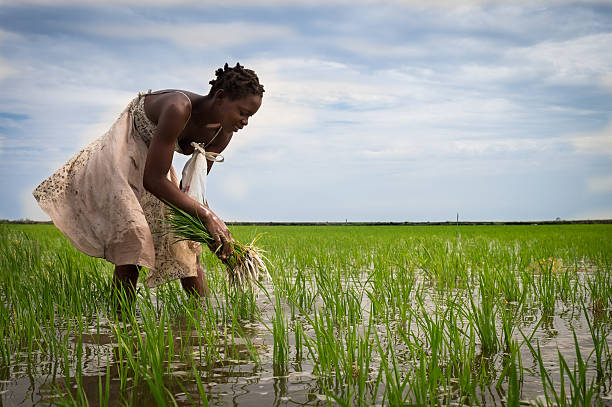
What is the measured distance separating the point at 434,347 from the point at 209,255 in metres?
5.02

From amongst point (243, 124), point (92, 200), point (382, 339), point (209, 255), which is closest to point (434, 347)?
point (382, 339)

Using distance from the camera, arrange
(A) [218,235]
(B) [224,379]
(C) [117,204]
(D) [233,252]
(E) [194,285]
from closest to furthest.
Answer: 1. (B) [224,379]
2. (A) [218,235]
3. (D) [233,252]
4. (C) [117,204]
5. (E) [194,285]

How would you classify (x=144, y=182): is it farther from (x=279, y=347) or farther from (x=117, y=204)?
(x=279, y=347)

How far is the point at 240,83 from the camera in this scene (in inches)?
119

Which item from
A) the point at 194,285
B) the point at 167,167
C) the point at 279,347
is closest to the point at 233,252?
the point at 167,167

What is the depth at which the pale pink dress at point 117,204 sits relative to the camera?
3.11 meters

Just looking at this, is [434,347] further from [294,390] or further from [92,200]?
[92,200]

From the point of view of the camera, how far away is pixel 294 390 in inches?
75.7

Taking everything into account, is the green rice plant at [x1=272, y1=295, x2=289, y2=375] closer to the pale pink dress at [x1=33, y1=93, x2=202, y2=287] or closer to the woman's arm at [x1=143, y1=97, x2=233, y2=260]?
the woman's arm at [x1=143, y1=97, x2=233, y2=260]

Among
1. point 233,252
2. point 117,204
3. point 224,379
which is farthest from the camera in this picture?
point 117,204

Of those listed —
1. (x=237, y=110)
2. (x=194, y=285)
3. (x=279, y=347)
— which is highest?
(x=237, y=110)

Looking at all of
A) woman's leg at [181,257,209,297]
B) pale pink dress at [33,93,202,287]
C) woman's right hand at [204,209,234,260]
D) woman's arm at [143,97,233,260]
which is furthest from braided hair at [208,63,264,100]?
woman's leg at [181,257,209,297]

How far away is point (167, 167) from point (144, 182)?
16 cm

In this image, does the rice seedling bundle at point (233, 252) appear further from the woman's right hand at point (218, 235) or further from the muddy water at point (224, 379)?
the muddy water at point (224, 379)
